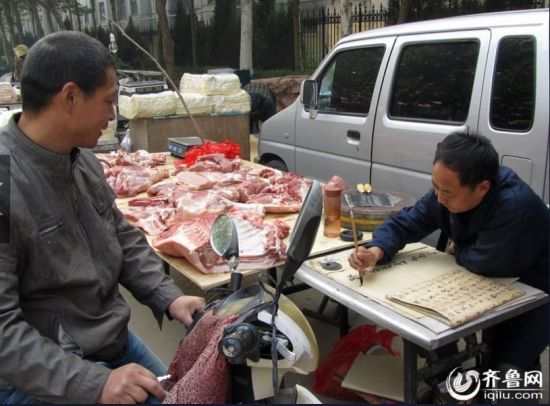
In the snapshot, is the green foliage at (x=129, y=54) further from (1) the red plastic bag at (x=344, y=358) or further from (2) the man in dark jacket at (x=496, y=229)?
(2) the man in dark jacket at (x=496, y=229)

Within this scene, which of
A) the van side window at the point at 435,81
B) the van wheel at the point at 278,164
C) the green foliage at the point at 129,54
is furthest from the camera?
the green foliage at the point at 129,54

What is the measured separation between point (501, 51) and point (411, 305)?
99.9 inches

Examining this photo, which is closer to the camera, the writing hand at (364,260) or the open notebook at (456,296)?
the open notebook at (456,296)

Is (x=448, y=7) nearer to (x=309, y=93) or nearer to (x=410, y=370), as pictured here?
→ (x=309, y=93)

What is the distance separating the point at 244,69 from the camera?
1441 centimetres

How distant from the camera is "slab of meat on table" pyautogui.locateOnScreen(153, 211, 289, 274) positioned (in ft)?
8.50

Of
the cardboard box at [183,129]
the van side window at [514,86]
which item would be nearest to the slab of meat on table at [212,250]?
the van side window at [514,86]

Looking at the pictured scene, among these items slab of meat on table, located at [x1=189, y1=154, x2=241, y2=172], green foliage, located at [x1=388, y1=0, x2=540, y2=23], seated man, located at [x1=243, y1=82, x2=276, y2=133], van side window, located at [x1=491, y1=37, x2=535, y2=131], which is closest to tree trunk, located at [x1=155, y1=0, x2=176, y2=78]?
green foliage, located at [x1=388, y1=0, x2=540, y2=23]

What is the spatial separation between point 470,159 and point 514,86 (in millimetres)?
1741

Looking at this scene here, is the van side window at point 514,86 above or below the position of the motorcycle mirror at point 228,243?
above

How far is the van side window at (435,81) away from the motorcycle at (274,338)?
3.09 meters

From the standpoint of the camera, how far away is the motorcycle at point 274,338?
4.06 ft

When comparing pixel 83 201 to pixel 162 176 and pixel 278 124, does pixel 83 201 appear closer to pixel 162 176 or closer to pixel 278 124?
pixel 162 176

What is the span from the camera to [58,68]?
59.9 inches
